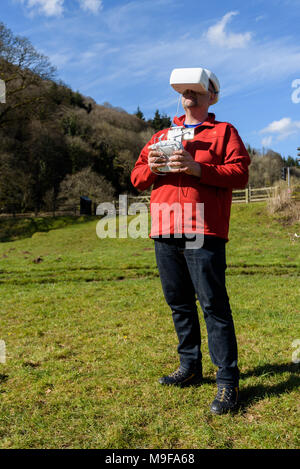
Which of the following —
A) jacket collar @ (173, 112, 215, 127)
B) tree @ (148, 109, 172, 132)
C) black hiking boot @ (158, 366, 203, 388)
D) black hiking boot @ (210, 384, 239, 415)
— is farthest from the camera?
tree @ (148, 109, 172, 132)

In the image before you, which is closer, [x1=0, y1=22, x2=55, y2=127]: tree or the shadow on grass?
the shadow on grass

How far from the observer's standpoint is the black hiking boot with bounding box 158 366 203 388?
3.14 m

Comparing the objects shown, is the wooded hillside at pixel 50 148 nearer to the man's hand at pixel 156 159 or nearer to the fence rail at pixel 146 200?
the fence rail at pixel 146 200

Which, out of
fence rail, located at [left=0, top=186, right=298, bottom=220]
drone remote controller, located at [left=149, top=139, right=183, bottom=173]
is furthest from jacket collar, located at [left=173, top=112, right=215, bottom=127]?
fence rail, located at [left=0, top=186, right=298, bottom=220]

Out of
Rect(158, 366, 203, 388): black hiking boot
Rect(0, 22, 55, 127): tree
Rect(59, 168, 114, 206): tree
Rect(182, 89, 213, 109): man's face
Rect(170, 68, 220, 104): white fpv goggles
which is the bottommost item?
Rect(158, 366, 203, 388): black hiking boot

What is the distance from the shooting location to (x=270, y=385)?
3.10 m

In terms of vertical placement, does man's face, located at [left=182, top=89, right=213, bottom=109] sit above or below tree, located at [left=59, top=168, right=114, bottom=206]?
below

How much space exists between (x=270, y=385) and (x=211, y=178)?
1.71 metres

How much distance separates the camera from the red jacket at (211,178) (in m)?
Answer: 2.71

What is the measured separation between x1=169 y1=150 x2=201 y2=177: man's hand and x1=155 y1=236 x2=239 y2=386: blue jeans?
0.47 m

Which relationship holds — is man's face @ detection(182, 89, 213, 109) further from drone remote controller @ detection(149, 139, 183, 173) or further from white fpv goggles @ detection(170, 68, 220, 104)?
drone remote controller @ detection(149, 139, 183, 173)

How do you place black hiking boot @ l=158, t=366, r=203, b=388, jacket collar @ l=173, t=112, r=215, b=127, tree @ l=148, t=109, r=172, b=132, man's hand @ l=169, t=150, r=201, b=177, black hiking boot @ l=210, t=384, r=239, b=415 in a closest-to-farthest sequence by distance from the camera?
man's hand @ l=169, t=150, r=201, b=177, black hiking boot @ l=210, t=384, r=239, b=415, jacket collar @ l=173, t=112, r=215, b=127, black hiking boot @ l=158, t=366, r=203, b=388, tree @ l=148, t=109, r=172, b=132

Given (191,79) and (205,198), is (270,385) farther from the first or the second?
(191,79)

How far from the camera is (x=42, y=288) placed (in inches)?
343
